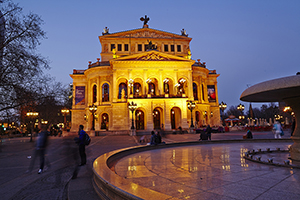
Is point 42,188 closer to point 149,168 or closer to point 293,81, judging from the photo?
point 149,168

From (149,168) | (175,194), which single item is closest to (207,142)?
(149,168)

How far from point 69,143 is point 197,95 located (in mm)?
38207

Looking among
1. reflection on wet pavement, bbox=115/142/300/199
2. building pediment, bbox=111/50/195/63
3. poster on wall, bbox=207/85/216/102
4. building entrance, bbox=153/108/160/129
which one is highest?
building pediment, bbox=111/50/195/63

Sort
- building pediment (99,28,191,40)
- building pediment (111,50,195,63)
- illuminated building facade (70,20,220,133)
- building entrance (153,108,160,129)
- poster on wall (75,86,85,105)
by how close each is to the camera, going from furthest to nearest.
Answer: building pediment (99,28,191,40)
poster on wall (75,86,85,105)
building entrance (153,108,160,129)
building pediment (111,50,195,63)
illuminated building facade (70,20,220,133)

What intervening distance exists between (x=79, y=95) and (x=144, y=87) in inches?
636

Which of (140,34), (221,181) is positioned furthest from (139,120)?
(221,181)

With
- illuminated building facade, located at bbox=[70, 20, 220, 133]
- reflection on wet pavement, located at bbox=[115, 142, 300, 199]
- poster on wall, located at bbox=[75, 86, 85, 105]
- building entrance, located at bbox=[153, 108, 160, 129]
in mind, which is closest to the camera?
reflection on wet pavement, located at bbox=[115, 142, 300, 199]

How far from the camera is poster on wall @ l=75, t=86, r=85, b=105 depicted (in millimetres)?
43844

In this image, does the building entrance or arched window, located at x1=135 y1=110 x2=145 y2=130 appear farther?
the building entrance

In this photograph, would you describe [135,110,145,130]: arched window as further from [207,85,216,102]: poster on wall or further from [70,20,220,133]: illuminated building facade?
[207,85,216,102]: poster on wall

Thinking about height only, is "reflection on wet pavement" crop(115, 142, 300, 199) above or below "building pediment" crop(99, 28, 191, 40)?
below

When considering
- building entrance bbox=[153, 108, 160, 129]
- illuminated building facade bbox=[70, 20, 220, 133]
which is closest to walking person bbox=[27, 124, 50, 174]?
illuminated building facade bbox=[70, 20, 220, 133]

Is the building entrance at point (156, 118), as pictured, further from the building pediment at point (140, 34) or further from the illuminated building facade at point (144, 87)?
the building pediment at point (140, 34)

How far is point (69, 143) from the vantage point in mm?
6816
